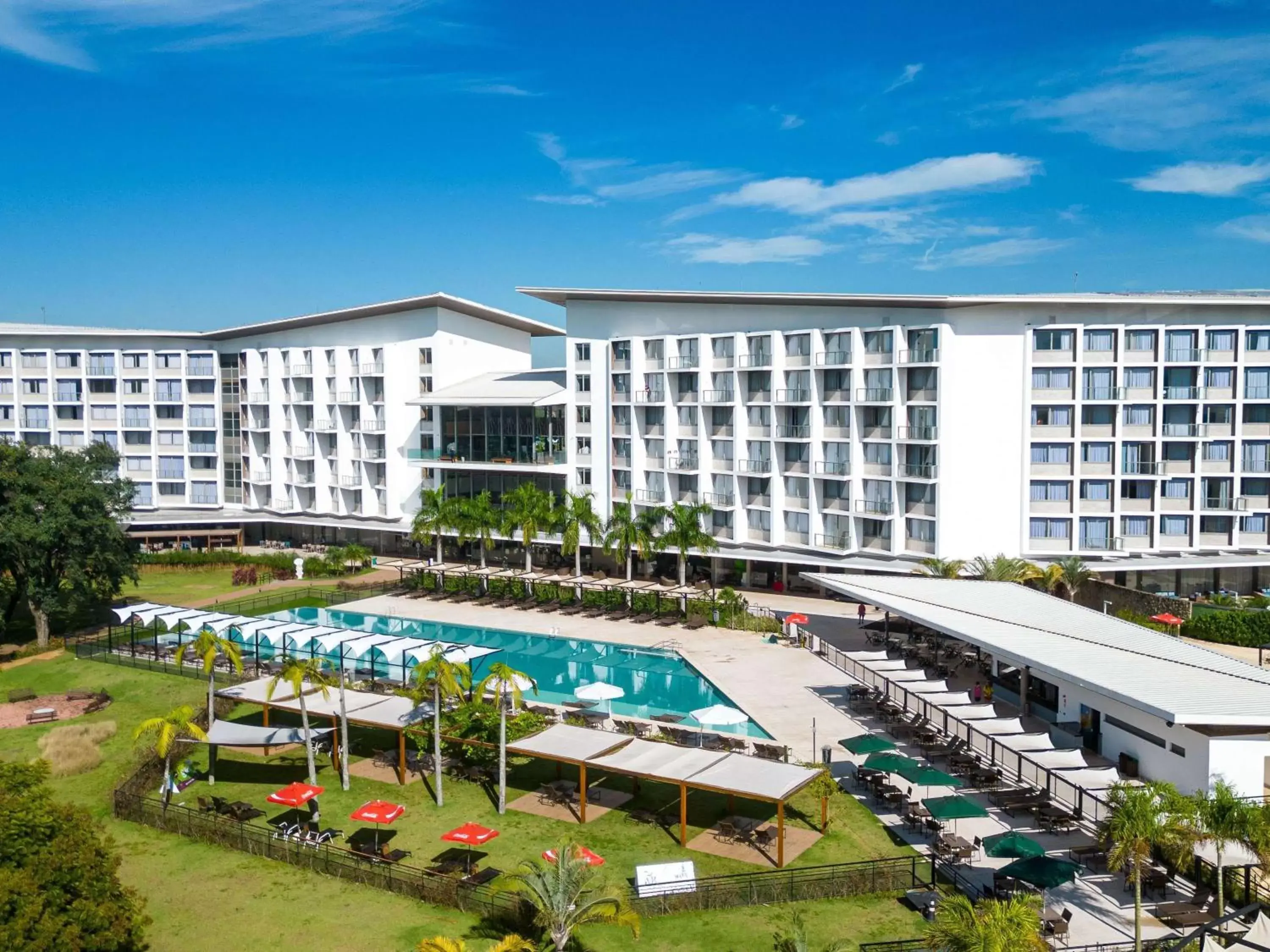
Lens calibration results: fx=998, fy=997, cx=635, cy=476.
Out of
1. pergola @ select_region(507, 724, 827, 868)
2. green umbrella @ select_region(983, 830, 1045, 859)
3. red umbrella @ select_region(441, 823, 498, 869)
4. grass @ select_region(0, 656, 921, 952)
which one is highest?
→ pergola @ select_region(507, 724, 827, 868)

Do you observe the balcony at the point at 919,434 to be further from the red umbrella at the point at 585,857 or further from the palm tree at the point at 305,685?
the red umbrella at the point at 585,857

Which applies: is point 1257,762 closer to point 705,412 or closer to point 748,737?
point 748,737

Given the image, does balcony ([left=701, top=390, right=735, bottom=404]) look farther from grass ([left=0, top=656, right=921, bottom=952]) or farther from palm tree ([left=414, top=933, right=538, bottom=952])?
palm tree ([left=414, top=933, right=538, bottom=952])

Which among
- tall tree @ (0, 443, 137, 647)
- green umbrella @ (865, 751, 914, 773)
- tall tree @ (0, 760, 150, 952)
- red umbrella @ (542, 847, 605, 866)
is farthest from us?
tall tree @ (0, 443, 137, 647)

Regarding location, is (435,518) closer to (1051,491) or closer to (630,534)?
(630,534)

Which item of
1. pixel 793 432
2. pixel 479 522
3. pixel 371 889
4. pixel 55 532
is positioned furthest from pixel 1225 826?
pixel 55 532

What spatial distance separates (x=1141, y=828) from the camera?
19531mm

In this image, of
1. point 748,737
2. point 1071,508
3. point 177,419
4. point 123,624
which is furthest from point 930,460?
point 177,419

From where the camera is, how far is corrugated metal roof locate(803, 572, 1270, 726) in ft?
83.3

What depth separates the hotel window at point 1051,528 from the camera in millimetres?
53031

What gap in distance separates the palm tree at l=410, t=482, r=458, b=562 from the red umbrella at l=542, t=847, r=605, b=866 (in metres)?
41.0

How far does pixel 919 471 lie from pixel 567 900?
37207 mm

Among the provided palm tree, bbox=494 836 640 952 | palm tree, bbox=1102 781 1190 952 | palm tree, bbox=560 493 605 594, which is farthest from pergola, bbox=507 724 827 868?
palm tree, bbox=560 493 605 594

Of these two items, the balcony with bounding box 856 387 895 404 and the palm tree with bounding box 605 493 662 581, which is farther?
the palm tree with bounding box 605 493 662 581
